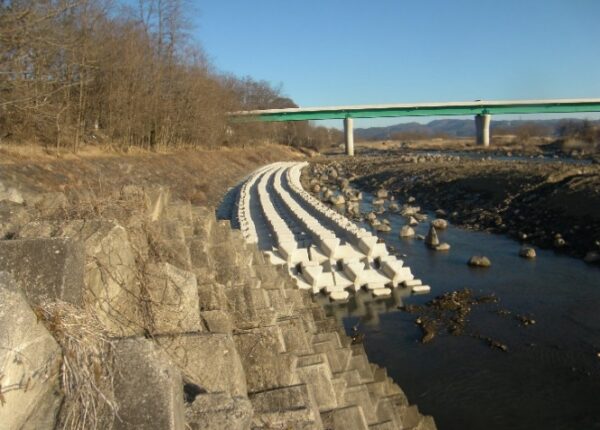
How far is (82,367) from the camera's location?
2.09 m

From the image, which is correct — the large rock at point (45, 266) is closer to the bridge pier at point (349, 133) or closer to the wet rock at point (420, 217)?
the wet rock at point (420, 217)

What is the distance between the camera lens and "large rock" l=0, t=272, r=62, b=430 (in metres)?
1.86

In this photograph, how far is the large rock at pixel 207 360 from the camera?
117 inches

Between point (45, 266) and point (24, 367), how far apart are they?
65cm

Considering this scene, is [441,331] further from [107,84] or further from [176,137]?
[176,137]

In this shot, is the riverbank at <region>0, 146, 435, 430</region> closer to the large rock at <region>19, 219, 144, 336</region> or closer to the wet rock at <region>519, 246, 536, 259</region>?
the large rock at <region>19, 219, 144, 336</region>

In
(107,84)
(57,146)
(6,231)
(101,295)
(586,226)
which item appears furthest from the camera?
(107,84)

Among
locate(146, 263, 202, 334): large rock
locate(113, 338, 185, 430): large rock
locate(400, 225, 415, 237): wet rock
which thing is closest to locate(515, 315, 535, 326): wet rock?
locate(400, 225, 415, 237): wet rock

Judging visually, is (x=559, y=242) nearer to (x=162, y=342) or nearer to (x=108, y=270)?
(x=162, y=342)

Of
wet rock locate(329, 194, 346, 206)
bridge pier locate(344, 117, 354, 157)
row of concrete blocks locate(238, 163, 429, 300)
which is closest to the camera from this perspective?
row of concrete blocks locate(238, 163, 429, 300)

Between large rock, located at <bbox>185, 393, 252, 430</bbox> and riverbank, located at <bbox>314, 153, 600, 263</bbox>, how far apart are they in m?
14.3

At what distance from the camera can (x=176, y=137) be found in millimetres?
34719

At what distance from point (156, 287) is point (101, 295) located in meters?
0.50

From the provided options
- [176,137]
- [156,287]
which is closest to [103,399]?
[156,287]
